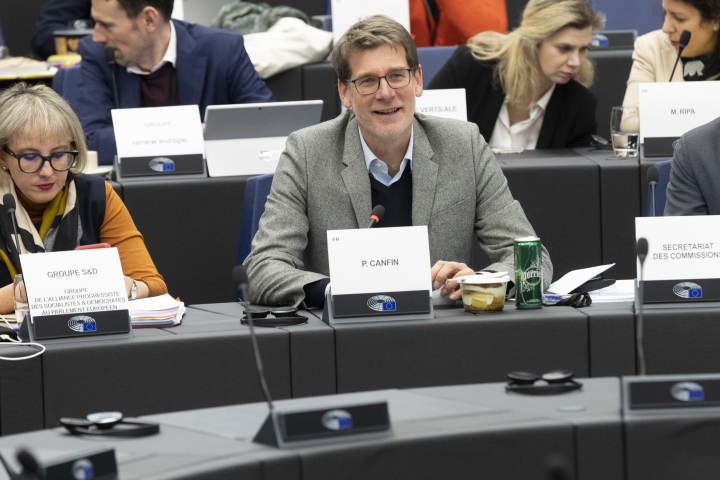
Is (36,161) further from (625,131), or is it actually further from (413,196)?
(625,131)

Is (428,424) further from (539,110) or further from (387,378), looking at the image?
(539,110)

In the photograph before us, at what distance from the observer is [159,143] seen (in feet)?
10.5

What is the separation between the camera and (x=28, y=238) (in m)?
2.26

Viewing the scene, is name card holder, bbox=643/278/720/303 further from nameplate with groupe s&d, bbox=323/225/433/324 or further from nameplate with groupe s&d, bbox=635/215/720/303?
nameplate with groupe s&d, bbox=323/225/433/324

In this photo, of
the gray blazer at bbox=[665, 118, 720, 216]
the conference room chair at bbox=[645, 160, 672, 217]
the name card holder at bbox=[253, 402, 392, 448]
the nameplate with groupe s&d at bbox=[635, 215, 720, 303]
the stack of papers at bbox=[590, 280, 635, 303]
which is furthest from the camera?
the conference room chair at bbox=[645, 160, 672, 217]

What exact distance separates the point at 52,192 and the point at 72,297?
0.59 meters

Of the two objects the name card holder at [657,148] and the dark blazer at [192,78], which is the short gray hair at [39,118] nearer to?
the dark blazer at [192,78]

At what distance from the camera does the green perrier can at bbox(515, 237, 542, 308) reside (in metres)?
1.92

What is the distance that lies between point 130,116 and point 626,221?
63.2 inches

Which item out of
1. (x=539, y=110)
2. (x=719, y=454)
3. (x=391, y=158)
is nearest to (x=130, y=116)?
(x=391, y=158)

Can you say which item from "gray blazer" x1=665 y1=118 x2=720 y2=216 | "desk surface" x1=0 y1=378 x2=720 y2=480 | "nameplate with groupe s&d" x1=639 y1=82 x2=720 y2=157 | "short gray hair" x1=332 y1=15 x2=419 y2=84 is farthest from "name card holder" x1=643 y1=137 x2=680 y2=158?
"desk surface" x1=0 y1=378 x2=720 y2=480

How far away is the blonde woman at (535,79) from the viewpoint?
11.6 ft

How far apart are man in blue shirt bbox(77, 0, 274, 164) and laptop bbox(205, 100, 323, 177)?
1.98ft

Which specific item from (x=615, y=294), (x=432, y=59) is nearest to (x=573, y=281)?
(x=615, y=294)
